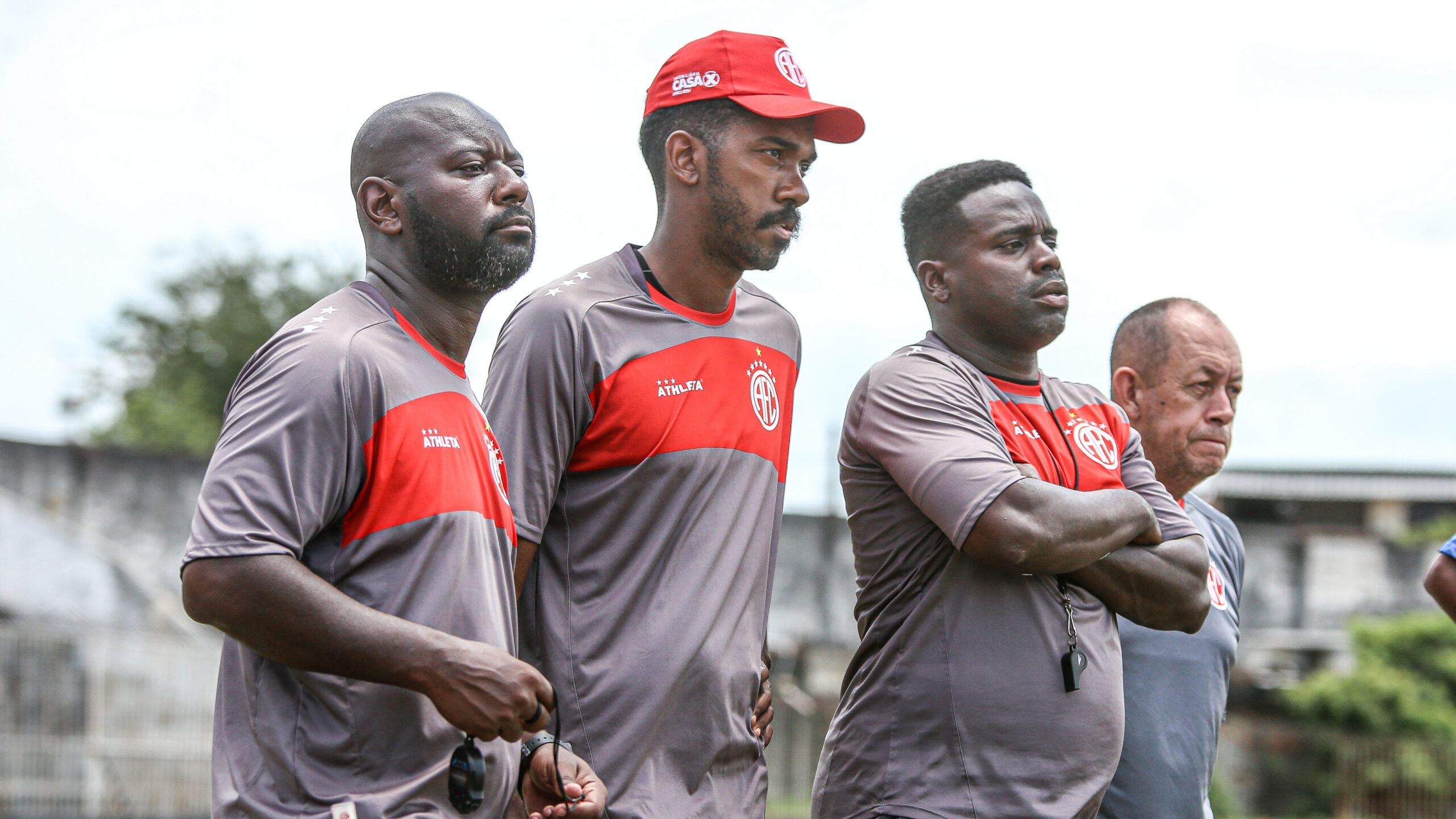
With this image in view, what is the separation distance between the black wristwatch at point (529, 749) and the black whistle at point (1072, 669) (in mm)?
1332

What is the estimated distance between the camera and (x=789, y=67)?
377 cm

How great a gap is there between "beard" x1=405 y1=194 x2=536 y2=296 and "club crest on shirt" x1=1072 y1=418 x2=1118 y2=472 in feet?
5.84

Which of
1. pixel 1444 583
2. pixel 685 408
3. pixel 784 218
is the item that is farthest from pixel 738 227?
pixel 1444 583

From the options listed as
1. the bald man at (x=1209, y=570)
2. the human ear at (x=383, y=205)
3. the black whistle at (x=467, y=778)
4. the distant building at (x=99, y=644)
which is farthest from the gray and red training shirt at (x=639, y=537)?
the distant building at (x=99, y=644)

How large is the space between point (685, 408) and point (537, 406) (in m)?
0.38

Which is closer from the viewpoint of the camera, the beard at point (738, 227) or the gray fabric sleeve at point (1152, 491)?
the beard at point (738, 227)

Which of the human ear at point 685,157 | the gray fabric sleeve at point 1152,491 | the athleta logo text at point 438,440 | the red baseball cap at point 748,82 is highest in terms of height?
the red baseball cap at point 748,82

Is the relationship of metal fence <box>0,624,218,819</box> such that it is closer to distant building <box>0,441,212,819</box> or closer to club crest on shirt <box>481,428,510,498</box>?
distant building <box>0,441,212,819</box>

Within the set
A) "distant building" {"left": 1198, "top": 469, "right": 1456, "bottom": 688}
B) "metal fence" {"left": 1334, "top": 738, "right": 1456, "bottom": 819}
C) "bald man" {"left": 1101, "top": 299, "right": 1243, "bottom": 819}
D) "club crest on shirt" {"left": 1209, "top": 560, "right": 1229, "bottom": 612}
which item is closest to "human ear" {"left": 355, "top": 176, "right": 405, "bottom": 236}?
"bald man" {"left": 1101, "top": 299, "right": 1243, "bottom": 819}

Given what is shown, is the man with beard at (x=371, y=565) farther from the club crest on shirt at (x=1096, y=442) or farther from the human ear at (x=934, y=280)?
the club crest on shirt at (x=1096, y=442)

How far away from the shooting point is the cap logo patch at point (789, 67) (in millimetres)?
3730

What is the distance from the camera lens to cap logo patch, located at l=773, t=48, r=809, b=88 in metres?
3.73

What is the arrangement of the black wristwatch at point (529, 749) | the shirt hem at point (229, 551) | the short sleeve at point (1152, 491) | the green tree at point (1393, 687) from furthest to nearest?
the green tree at point (1393, 687), the short sleeve at point (1152, 491), the black wristwatch at point (529, 749), the shirt hem at point (229, 551)

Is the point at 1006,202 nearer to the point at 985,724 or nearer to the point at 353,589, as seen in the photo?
the point at 985,724
